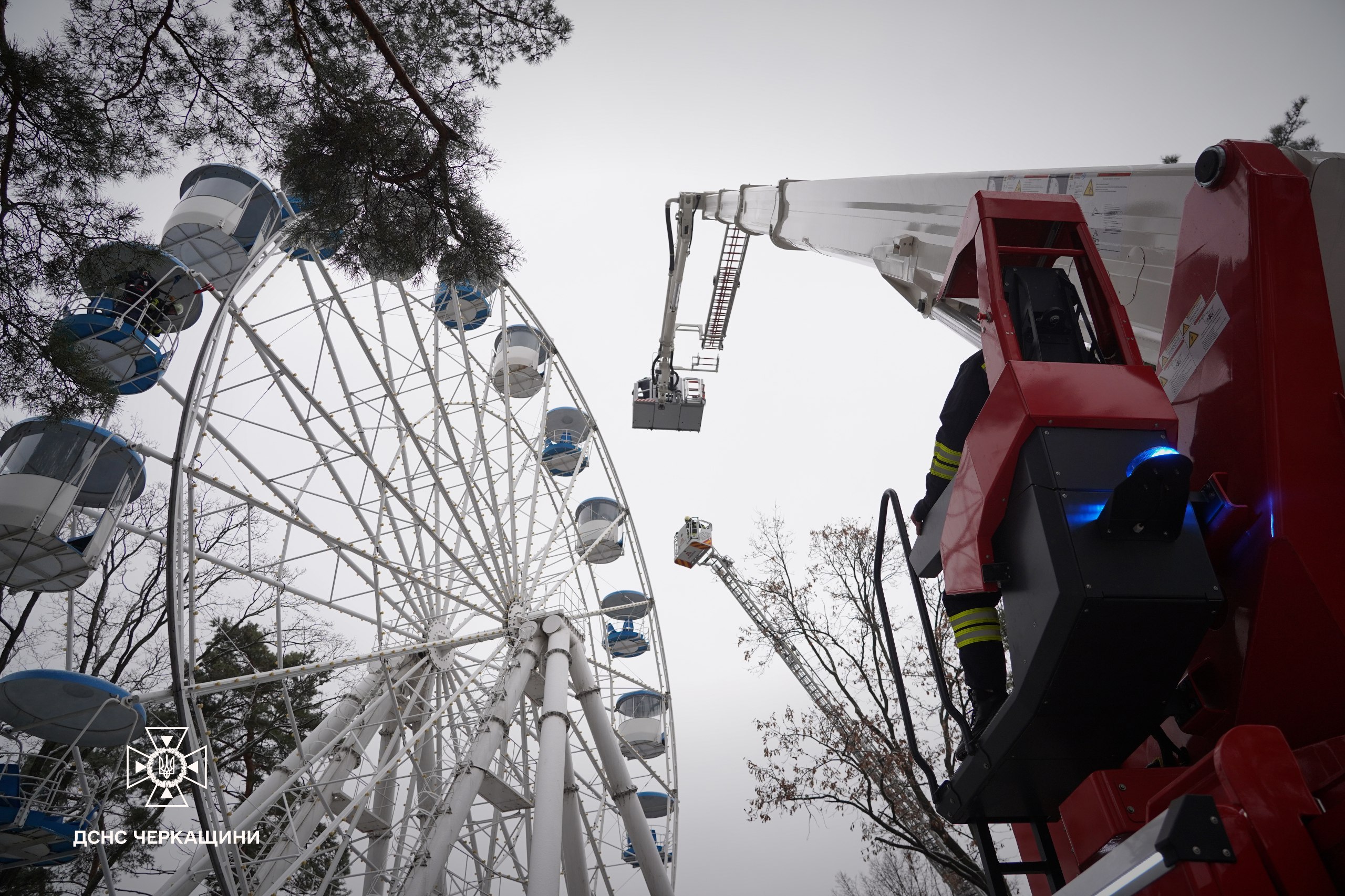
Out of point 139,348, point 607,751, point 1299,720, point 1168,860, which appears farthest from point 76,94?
point 607,751

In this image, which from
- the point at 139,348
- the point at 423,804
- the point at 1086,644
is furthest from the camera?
the point at 423,804

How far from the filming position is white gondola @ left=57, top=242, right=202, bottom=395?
8.16 m

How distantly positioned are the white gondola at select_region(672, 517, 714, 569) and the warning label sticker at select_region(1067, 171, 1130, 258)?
94.5 feet

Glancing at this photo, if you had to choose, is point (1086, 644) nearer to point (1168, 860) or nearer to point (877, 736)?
point (1168, 860)

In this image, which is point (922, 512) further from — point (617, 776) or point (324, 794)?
point (324, 794)

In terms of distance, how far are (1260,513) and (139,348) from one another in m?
11.2

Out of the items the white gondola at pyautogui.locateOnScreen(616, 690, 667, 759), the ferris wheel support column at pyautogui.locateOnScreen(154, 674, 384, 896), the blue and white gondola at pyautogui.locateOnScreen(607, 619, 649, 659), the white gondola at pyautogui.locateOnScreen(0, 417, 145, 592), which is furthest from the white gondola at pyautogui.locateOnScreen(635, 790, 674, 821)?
the white gondola at pyautogui.locateOnScreen(0, 417, 145, 592)

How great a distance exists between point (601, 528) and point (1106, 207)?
52.1ft

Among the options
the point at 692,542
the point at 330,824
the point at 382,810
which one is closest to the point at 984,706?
the point at 330,824

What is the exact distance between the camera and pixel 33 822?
9633mm

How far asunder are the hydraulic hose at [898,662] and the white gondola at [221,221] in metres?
10.3

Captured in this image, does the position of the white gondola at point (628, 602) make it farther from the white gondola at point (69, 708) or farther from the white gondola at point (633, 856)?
the white gondola at point (69, 708)

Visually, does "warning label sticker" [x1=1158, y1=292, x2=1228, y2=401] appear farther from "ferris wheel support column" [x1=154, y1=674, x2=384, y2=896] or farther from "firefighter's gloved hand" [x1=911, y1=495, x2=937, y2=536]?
"ferris wheel support column" [x1=154, y1=674, x2=384, y2=896]

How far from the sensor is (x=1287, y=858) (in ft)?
6.29
